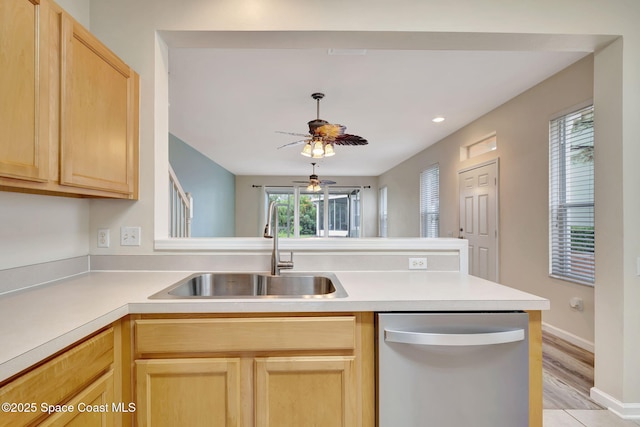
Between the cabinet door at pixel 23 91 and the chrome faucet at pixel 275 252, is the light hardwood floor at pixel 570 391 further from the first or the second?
the cabinet door at pixel 23 91

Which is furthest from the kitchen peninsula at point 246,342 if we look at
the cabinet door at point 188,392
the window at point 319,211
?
the window at point 319,211

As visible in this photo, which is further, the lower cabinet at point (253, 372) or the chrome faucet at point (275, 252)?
the chrome faucet at point (275, 252)

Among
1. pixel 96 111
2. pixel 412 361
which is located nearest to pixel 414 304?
pixel 412 361

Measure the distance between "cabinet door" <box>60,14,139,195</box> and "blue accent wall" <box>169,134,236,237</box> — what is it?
134 inches

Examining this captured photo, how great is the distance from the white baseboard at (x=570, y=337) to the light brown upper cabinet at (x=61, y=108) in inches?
144

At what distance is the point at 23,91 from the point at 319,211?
9.19m

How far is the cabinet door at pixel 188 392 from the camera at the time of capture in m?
1.20

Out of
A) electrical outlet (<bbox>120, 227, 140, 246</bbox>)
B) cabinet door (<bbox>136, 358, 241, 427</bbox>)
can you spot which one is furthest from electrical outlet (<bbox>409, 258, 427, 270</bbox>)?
electrical outlet (<bbox>120, 227, 140, 246</bbox>)

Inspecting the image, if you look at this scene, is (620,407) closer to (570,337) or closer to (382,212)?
(570,337)

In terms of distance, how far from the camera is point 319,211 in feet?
33.7

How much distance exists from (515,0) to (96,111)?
7.22 ft

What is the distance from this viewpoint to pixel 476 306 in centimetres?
127

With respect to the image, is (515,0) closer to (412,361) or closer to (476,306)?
(476,306)

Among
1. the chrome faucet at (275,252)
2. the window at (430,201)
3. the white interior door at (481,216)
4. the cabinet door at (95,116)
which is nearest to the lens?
the cabinet door at (95,116)
